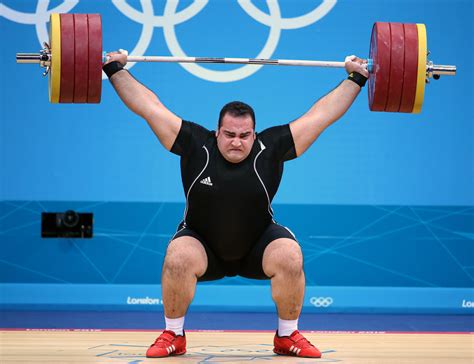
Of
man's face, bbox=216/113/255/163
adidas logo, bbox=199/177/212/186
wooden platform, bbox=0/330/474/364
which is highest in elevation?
man's face, bbox=216/113/255/163

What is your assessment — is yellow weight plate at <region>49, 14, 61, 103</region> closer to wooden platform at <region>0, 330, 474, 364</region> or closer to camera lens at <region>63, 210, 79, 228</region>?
wooden platform at <region>0, 330, 474, 364</region>

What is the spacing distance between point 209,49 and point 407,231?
1.95 meters

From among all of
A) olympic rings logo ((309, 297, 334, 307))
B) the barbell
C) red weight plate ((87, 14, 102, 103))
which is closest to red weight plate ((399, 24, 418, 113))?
the barbell

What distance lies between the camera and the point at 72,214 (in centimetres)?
626

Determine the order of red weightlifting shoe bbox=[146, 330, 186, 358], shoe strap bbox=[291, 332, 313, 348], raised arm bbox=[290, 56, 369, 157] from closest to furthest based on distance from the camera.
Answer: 1. red weightlifting shoe bbox=[146, 330, 186, 358]
2. shoe strap bbox=[291, 332, 313, 348]
3. raised arm bbox=[290, 56, 369, 157]

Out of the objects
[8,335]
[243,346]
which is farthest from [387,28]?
[8,335]

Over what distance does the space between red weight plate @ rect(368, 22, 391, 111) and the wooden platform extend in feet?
3.88

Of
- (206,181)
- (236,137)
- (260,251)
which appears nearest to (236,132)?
(236,137)

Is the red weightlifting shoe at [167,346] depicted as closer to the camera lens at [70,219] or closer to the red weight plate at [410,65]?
the red weight plate at [410,65]

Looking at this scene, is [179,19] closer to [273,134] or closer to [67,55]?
[67,55]

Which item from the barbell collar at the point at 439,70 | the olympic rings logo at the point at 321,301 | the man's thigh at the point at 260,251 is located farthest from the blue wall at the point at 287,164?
the man's thigh at the point at 260,251

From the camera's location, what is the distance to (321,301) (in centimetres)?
627

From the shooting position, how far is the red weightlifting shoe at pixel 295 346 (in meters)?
3.80

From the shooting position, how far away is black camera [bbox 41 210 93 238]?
6258mm
